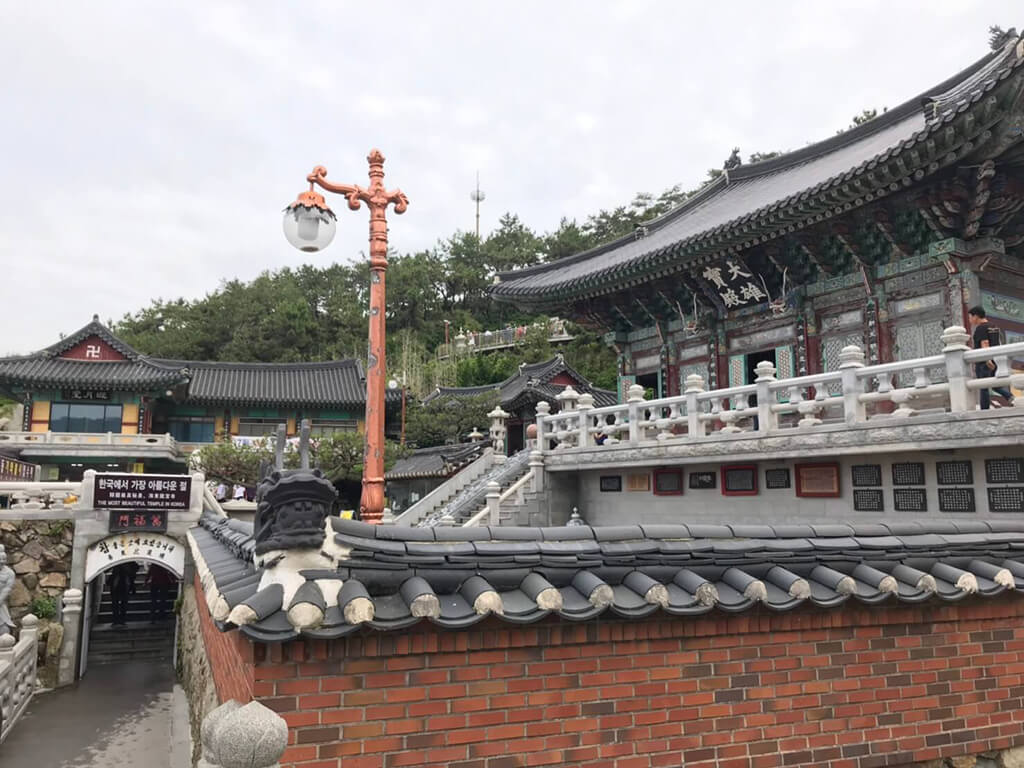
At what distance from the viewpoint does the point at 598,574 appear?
12.8 ft

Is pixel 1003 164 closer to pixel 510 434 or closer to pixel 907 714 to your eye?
pixel 907 714

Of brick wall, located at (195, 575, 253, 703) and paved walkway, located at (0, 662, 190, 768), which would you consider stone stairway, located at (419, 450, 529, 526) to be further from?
brick wall, located at (195, 575, 253, 703)

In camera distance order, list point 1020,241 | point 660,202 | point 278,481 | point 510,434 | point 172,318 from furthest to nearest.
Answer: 1. point 172,318
2. point 660,202
3. point 510,434
4. point 1020,241
5. point 278,481

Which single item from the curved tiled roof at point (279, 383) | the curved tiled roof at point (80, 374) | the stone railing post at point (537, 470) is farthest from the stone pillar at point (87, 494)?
the curved tiled roof at point (279, 383)

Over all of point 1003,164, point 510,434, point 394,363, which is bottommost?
point 510,434

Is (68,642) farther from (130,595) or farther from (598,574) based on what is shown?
(598,574)

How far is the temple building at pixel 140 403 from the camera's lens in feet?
120

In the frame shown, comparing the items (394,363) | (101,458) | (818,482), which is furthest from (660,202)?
(818,482)

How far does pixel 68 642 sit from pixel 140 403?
77.5 ft

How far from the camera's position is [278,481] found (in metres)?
3.52

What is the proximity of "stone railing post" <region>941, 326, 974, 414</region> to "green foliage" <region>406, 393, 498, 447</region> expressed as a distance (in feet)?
76.1

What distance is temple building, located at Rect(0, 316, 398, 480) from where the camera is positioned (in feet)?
120

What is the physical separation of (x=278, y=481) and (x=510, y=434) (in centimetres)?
2756

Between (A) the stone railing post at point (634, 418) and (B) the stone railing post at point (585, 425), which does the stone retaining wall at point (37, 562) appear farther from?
(A) the stone railing post at point (634, 418)
